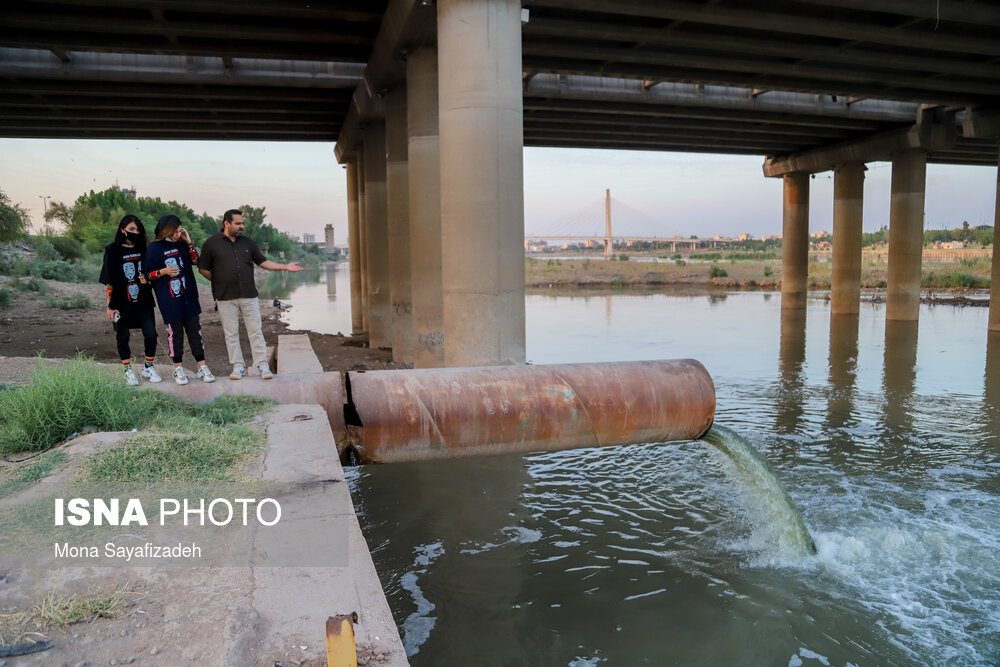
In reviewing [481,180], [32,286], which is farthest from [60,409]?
[32,286]

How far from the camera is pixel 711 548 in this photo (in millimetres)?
5949

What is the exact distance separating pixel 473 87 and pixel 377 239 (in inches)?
436

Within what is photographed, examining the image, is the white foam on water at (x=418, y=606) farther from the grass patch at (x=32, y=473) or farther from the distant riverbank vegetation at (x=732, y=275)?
the distant riverbank vegetation at (x=732, y=275)

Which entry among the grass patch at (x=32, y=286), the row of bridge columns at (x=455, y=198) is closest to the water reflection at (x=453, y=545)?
the row of bridge columns at (x=455, y=198)

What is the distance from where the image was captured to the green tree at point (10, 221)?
3903 centimetres

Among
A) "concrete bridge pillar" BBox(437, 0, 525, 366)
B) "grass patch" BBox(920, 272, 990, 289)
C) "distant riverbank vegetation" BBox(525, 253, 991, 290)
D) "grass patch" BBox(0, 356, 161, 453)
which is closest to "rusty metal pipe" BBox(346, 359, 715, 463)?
"grass patch" BBox(0, 356, 161, 453)

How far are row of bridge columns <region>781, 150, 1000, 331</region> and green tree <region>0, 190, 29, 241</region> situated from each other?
135ft

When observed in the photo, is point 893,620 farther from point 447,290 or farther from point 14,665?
point 447,290

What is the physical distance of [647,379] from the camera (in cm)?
634

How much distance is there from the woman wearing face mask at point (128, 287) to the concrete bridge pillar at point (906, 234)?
24.7 metres

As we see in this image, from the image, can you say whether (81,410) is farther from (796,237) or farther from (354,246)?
(796,237)

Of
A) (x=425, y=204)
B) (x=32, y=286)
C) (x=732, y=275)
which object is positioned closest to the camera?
(x=425, y=204)

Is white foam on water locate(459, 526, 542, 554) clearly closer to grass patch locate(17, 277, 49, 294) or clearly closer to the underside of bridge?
the underside of bridge

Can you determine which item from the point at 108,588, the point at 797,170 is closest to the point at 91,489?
the point at 108,588
